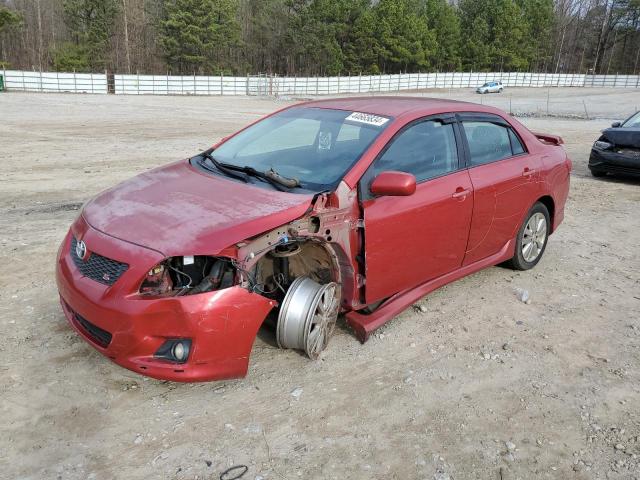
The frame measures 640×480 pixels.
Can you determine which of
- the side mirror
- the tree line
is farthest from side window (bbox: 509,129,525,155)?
the tree line

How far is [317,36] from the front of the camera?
238ft

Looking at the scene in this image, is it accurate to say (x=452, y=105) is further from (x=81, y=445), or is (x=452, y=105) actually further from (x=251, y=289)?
(x=81, y=445)

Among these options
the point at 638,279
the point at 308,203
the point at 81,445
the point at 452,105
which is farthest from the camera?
the point at 638,279

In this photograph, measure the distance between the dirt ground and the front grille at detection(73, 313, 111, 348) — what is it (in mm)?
355

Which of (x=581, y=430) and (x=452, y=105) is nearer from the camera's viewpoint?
(x=581, y=430)

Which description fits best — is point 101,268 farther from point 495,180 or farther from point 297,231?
point 495,180

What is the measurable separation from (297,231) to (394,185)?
68 cm

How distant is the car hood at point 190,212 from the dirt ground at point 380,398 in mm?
919

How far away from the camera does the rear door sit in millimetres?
4402

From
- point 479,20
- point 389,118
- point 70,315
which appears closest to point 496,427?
point 389,118

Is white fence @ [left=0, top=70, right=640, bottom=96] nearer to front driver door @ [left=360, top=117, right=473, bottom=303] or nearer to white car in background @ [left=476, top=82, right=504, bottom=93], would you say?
white car in background @ [left=476, top=82, right=504, bottom=93]

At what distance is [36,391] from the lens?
317 cm

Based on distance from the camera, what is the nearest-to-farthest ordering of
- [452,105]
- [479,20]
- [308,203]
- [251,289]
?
[251,289] → [308,203] → [452,105] → [479,20]

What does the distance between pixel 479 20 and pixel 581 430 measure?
9106cm
